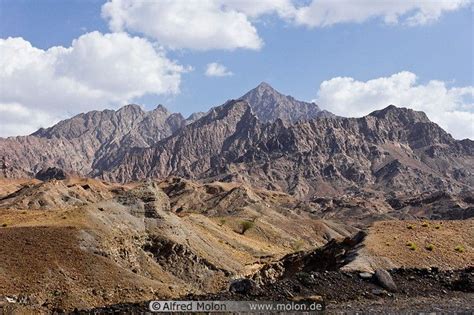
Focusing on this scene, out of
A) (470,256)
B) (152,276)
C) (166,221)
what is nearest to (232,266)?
(166,221)

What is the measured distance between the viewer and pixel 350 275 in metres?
22.7

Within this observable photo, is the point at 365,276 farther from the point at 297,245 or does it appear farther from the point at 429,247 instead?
the point at 297,245

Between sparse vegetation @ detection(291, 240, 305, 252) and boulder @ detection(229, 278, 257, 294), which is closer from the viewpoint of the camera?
boulder @ detection(229, 278, 257, 294)

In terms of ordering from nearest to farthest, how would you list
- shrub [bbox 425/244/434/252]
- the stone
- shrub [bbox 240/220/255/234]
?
1. the stone
2. shrub [bbox 425/244/434/252]
3. shrub [bbox 240/220/255/234]

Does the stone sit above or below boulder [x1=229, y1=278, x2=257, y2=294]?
above

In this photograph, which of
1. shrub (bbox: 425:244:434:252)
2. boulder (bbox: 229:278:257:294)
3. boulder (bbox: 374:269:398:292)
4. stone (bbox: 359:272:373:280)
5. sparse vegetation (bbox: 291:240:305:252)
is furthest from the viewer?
sparse vegetation (bbox: 291:240:305:252)

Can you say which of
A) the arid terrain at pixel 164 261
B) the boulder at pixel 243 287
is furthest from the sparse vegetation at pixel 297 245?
the boulder at pixel 243 287

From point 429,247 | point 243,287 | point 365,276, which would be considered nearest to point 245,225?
point 429,247

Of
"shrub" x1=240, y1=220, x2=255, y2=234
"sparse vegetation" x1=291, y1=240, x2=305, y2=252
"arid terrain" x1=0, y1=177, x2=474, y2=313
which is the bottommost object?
"sparse vegetation" x1=291, y1=240, x2=305, y2=252

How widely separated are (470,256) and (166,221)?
3125cm

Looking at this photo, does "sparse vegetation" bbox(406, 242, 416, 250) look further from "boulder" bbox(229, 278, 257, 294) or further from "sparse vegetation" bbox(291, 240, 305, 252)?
"sparse vegetation" bbox(291, 240, 305, 252)

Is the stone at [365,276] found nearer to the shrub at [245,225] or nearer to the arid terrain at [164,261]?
the arid terrain at [164,261]

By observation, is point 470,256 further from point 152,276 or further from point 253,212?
point 253,212

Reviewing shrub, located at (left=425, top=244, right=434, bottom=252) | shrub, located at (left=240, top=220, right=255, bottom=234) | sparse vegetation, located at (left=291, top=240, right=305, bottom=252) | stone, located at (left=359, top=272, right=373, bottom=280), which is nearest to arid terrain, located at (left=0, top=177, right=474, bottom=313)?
shrub, located at (left=425, top=244, right=434, bottom=252)
